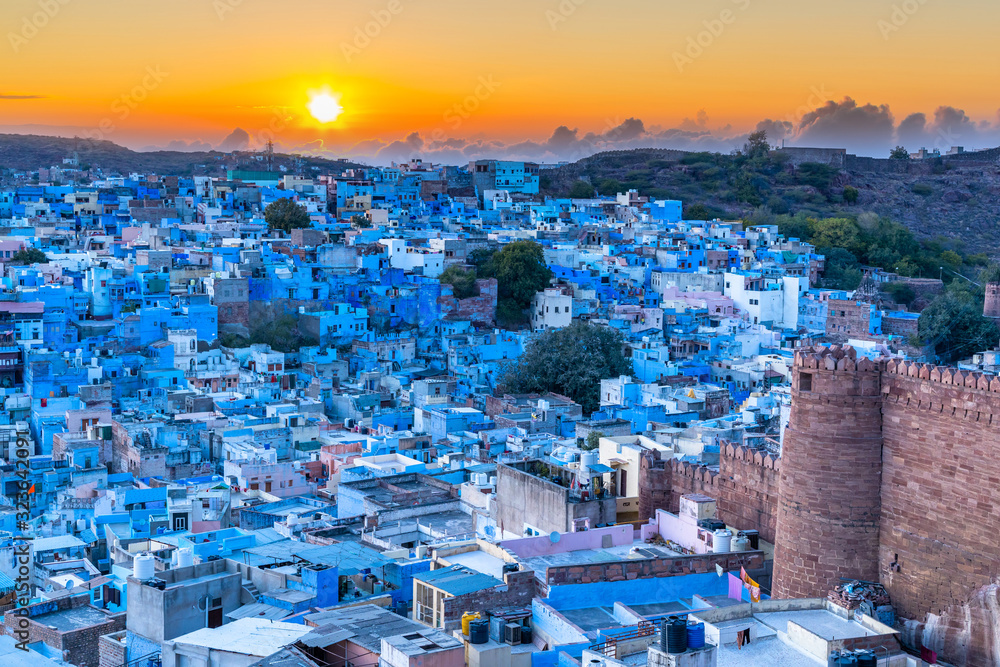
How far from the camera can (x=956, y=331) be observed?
25.4 m

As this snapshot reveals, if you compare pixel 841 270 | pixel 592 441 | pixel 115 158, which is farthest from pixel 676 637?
pixel 115 158

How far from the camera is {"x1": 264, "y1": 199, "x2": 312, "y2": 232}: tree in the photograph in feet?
111

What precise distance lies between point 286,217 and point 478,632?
27.8 meters

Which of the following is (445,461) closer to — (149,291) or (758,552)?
(758,552)

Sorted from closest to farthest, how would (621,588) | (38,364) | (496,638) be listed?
(496,638), (621,588), (38,364)

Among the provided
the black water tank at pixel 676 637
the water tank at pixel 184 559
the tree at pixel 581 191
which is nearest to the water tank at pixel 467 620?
the black water tank at pixel 676 637

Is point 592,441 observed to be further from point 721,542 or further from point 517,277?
point 517,277

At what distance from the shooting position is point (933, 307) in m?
26.9

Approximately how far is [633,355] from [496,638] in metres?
17.0

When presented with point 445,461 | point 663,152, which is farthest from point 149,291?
point 663,152

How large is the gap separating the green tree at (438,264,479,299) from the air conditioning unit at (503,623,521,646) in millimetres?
20086

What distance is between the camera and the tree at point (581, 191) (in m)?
45.1

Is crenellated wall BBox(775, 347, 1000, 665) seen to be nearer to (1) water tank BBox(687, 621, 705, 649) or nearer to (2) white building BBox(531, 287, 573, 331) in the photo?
(1) water tank BBox(687, 621, 705, 649)

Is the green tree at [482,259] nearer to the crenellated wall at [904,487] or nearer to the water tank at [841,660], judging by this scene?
the crenellated wall at [904,487]
